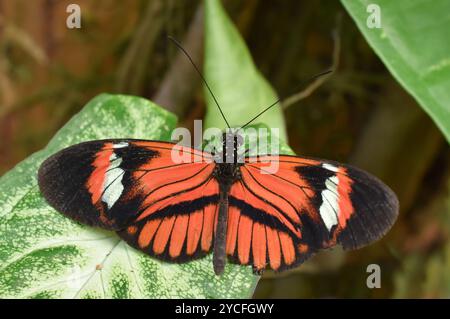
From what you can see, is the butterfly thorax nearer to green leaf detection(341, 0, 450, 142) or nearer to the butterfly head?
the butterfly head

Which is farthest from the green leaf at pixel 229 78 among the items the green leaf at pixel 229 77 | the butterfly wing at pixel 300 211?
the butterfly wing at pixel 300 211

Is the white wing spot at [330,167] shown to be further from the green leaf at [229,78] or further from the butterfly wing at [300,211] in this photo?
the green leaf at [229,78]

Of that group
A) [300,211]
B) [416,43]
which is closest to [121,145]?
[300,211]

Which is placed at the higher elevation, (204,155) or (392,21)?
(392,21)

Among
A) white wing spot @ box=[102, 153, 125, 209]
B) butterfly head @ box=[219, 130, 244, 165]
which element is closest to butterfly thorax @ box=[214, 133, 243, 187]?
butterfly head @ box=[219, 130, 244, 165]

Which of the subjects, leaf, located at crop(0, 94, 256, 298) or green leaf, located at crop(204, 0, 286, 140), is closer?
leaf, located at crop(0, 94, 256, 298)
